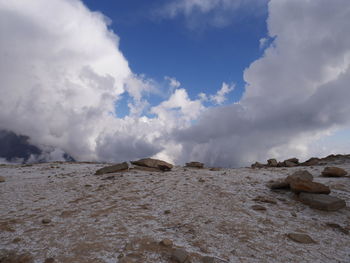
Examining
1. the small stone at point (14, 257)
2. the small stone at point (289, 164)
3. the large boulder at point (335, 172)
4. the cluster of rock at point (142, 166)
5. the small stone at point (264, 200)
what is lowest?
the small stone at point (14, 257)

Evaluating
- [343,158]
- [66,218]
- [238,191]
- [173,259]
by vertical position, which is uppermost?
[343,158]

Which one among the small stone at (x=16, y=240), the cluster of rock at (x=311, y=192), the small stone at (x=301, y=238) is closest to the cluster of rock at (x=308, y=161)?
the cluster of rock at (x=311, y=192)

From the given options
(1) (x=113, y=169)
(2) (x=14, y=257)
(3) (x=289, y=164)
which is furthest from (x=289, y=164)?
(2) (x=14, y=257)

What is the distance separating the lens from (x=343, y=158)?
87.0 feet

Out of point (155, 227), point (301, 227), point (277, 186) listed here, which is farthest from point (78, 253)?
point (277, 186)

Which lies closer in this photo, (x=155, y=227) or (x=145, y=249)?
(x=145, y=249)

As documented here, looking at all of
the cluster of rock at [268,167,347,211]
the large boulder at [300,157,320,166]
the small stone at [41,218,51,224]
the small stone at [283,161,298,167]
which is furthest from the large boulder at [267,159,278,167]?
the small stone at [41,218,51,224]

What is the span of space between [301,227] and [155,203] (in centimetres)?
606

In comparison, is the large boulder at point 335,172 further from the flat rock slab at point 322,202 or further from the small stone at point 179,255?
the small stone at point 179,255

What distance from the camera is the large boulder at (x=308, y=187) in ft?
35.8

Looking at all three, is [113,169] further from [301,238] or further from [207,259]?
[301,238]

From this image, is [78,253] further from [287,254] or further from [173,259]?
[287,254]

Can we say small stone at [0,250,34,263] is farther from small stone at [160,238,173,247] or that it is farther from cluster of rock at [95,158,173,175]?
cluster of rock at [95,158,173,175]

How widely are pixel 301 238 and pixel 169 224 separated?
4.50m
